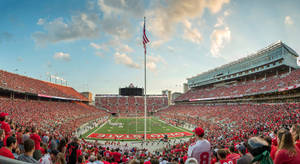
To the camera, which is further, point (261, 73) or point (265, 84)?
point (261, 73)

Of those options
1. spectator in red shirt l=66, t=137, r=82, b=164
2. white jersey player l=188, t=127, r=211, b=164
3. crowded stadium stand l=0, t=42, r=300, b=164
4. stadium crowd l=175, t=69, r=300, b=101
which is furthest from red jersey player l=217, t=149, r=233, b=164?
stadium crowd l=175, t=69, r=300, b=101

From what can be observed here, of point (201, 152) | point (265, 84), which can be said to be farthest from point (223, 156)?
point (265, 84)

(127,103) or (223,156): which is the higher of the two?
(223,156)

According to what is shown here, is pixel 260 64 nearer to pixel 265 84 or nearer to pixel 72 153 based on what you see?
pixel 265 84

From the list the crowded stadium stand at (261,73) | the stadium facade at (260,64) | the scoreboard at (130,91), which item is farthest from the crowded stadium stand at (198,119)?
the scoreboard at (130,91)

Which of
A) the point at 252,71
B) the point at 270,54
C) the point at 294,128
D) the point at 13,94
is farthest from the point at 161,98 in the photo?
the point at 294,128

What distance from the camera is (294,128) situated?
3826 millimetres

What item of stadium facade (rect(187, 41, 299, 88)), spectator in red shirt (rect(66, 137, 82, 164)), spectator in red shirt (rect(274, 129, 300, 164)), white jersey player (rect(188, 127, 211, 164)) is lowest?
spectator in red shirt (rect(66, 137, 82, 164))

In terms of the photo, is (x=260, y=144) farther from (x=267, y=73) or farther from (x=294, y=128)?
(x=267, y=73)

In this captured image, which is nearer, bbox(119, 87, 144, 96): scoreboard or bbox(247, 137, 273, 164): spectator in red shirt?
bbox(247, 137, 273, 164): spectator in red shirt

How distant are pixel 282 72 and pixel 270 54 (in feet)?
17.3

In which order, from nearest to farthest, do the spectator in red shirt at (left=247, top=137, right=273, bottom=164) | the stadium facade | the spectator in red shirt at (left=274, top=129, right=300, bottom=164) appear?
the spectator in red shirt at (left=247, top=137, right=273, bottom=164) < the spectator in red shirt at (left=274, top=129, right=300, bottom=164) < the stadium facade

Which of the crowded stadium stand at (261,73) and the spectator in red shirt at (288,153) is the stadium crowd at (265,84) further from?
the spectator in red shirt at (288,153)

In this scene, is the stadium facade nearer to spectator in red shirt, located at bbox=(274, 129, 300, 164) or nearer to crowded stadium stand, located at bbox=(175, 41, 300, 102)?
crowded stadium stand, located at bbox=(175, 41, 300, 102)
